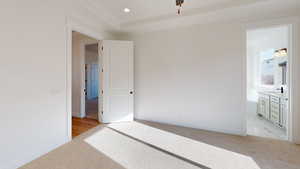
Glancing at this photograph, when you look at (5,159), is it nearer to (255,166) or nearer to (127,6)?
(127,6)

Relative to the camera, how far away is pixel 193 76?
302 centimetres

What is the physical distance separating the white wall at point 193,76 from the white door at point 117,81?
28 centimetres

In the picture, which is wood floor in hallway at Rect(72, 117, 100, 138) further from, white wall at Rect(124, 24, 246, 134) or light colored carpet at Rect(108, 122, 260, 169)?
white wall at Rect(124, 24, 246, 134)

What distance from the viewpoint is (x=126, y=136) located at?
2.58 meters

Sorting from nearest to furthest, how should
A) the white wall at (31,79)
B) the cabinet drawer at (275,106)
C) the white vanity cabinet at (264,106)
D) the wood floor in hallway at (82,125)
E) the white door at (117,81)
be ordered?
the white wall at (31,79), the wood floor in hallway at (82,125), the cabinet drawer at (275,106), the white door at (117,81), the white vanity cabinet at (264,106)

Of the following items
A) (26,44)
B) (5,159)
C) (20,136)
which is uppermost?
(26,44)

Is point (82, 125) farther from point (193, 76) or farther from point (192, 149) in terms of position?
point (193, 76)

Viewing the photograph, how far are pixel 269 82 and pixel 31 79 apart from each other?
6590mm

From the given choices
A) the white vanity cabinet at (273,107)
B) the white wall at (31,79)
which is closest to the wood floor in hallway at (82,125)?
the white wall at (31,79)

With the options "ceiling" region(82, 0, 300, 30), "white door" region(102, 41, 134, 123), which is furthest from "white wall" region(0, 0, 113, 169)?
"white door" region(102, 41, 134, 123)

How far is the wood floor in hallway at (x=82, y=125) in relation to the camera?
282 cm

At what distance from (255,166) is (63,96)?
318 cm

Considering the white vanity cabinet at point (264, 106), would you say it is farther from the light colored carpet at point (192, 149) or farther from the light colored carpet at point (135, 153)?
the light colored carpet at point (192, 149)

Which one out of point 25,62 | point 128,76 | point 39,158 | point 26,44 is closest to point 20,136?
point 39,158
